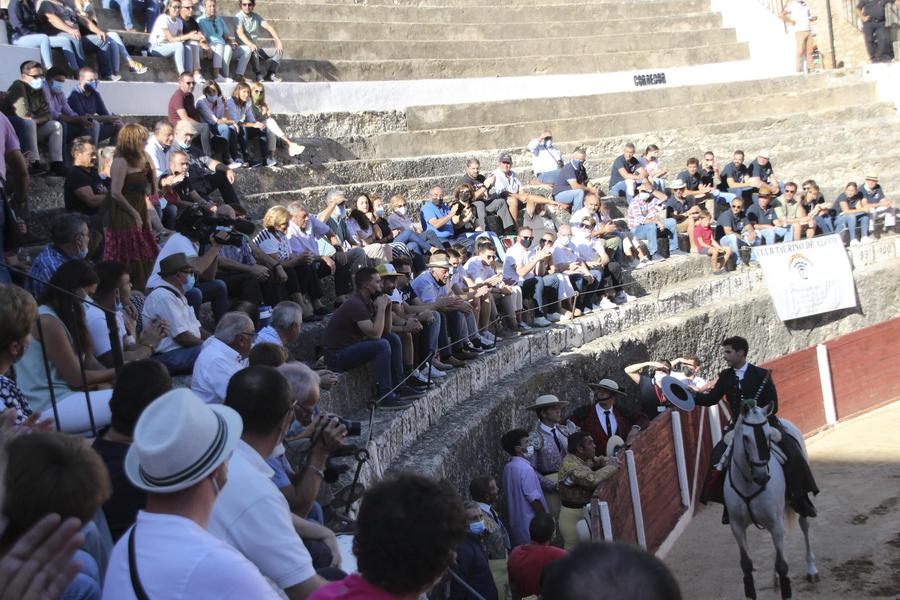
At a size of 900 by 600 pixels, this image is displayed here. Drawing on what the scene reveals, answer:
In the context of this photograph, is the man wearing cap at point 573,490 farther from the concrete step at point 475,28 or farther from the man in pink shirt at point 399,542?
the concrete step at point 475,28

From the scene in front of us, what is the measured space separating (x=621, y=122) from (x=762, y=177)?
9.63 feet

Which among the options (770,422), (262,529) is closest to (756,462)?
(770,422)

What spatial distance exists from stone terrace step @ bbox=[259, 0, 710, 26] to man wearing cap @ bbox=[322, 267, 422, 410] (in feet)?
32.5

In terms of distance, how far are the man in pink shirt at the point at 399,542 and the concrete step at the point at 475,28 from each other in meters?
15.5

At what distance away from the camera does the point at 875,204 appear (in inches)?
695

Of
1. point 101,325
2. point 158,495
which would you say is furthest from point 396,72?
point 158,495

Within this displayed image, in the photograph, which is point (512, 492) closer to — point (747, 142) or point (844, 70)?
point (747, 142)

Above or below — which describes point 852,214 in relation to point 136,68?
below

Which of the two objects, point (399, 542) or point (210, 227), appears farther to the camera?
point (210, 227)

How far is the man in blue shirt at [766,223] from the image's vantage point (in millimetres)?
16734

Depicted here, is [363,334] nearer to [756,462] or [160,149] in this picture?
[160,149]

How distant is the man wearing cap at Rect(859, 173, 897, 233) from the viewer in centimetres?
1755

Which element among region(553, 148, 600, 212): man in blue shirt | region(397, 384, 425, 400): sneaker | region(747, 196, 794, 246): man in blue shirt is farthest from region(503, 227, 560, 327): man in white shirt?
region(747, 196, 794, 246): man in blue shirt

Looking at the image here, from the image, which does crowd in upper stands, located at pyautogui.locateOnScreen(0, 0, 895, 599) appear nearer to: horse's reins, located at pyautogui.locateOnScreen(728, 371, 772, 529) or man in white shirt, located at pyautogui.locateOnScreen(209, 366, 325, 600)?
man in white shirt, located at pyautogui.locateOnScreen(209, 366, 325, 600)
